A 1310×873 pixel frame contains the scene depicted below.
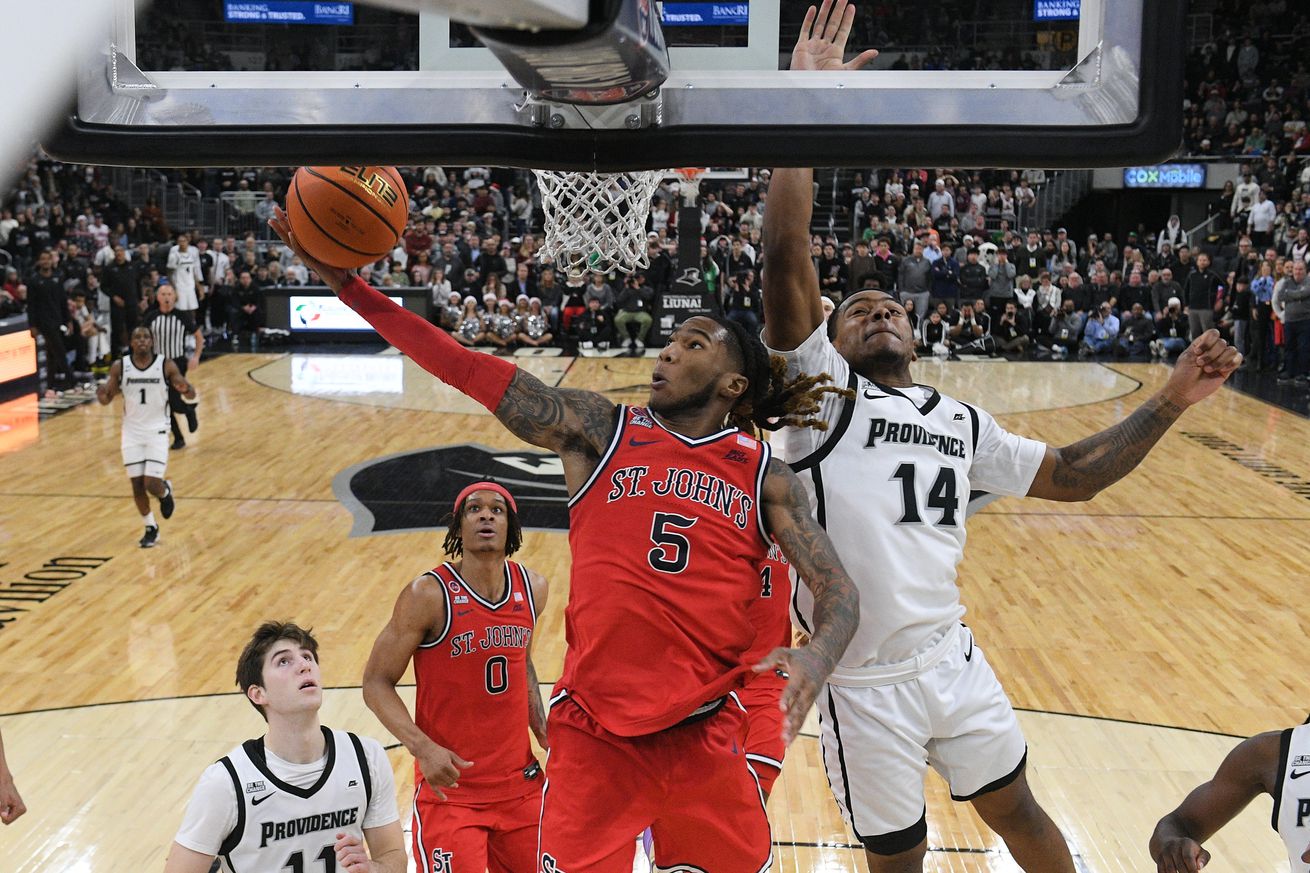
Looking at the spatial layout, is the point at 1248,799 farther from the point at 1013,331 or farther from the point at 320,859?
the point at 1013,331

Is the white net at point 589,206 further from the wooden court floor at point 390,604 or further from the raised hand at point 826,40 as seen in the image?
the wooden court floor at point 390,604

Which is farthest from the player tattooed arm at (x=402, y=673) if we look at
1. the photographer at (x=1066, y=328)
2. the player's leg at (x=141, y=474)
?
the photographer at (x=1066, y=328)

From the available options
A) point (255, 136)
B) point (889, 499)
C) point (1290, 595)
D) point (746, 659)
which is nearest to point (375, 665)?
point (746, 659)

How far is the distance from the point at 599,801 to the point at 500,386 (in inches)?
39.4

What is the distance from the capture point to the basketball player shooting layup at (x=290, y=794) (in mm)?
3535

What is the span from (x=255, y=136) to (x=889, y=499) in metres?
1.87

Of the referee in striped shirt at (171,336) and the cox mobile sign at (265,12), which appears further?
the referee in striped shirt at (171,336)

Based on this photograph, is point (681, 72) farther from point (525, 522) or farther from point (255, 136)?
point (525, 522)

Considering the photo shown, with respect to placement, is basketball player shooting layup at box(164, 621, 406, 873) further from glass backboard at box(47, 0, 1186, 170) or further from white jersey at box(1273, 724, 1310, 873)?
white jersey at box(1273, 724, 1310, 873)

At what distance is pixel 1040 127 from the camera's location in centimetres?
236

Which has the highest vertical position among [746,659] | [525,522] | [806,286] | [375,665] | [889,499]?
[806,286]

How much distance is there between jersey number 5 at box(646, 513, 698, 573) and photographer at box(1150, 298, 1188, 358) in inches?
715

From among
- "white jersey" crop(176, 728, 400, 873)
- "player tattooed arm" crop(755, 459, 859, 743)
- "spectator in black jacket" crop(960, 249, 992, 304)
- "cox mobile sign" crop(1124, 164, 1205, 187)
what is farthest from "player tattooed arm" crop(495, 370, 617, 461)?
"cox mobile sign" crop(1124, 164, 1205, 187)

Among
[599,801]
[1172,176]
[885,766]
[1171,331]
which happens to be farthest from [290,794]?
[1172,176]
